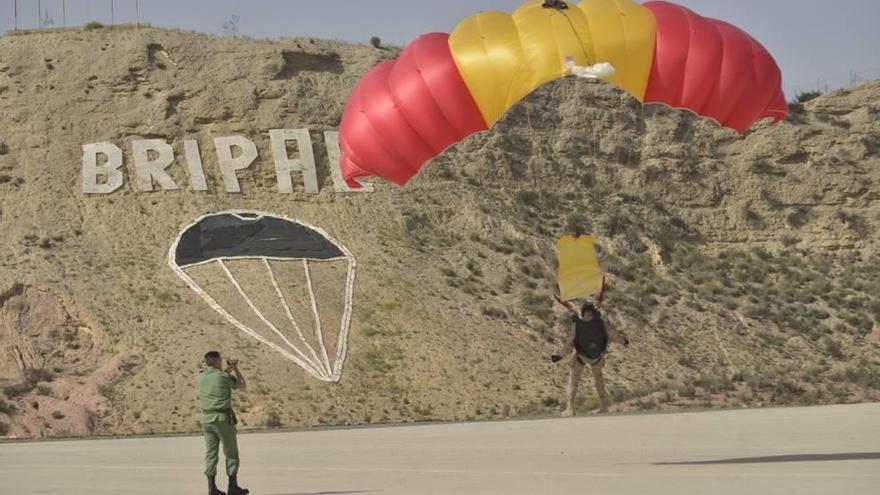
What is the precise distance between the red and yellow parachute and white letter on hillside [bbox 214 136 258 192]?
27024 millimetres

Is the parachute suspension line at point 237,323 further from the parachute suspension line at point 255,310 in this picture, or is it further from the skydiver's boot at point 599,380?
the skydiver's boot at point 599,380

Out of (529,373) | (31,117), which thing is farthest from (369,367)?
(31,117)

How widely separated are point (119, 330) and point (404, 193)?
11.1 meters

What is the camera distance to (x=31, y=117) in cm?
4788

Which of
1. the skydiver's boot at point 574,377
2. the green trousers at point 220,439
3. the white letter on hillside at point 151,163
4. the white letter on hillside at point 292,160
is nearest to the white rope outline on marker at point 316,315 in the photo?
the white letter on hillside at point 292,160

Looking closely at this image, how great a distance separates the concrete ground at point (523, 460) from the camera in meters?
14.5

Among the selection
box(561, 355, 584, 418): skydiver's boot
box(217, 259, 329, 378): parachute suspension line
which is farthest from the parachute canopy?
box(217, 259, 329, 378): parachute suspension line

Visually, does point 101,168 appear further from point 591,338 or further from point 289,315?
point 591,338

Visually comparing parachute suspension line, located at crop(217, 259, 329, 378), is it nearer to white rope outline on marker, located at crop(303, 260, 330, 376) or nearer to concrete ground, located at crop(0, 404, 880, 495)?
white rope outline on marker, located at crop(303, 260, 330, 376)

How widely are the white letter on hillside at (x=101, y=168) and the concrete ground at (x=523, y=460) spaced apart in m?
19.9

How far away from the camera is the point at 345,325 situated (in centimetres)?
4047

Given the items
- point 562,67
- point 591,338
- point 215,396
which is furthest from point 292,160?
point 215,396

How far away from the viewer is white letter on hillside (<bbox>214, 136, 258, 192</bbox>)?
46.7 meters

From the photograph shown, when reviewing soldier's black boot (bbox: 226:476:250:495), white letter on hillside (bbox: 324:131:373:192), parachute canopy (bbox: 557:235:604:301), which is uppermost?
white letter on hillside (bbox: 324:131:373:192)
